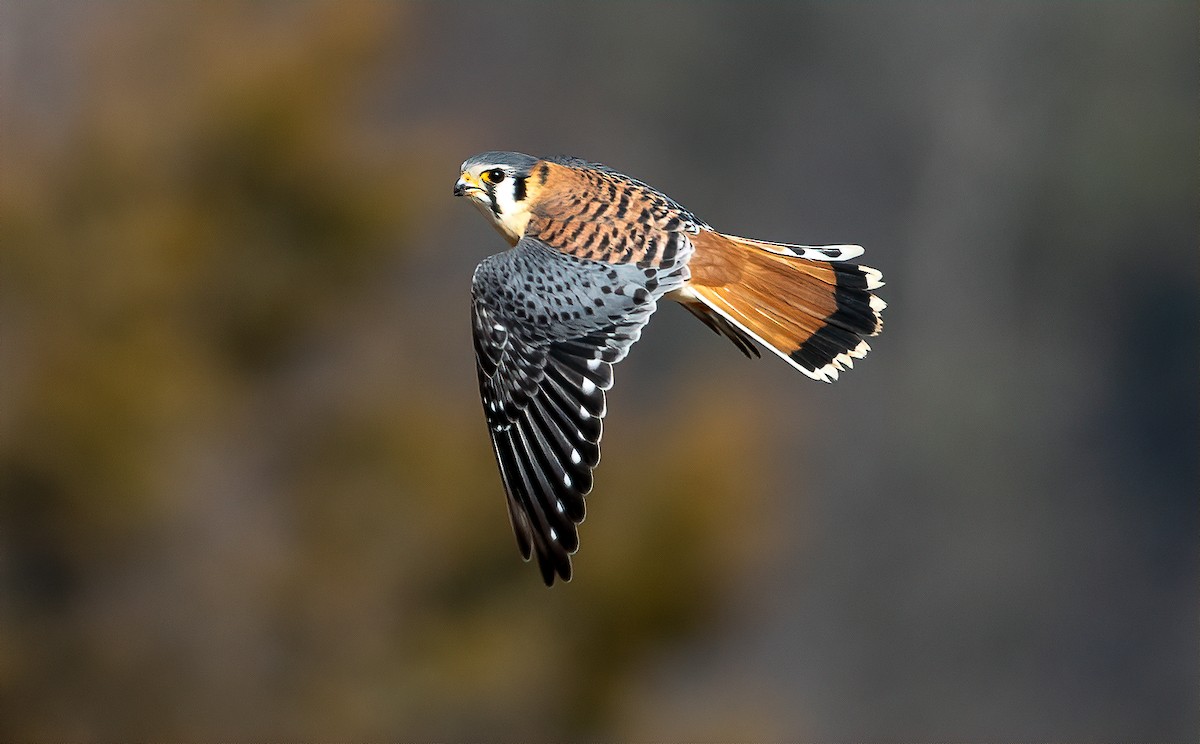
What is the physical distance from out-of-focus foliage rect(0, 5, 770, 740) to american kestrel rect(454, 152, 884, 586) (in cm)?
643

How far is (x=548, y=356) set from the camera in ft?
9.88

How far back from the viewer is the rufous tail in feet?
10.5

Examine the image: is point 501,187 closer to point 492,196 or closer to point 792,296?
point 492,196

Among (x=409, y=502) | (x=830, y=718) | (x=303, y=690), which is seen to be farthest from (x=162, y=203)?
(x=830, y=718)

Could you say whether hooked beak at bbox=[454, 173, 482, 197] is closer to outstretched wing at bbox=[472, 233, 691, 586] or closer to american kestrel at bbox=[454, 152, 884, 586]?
american kestrel at bbox=[454, 152, 884, 586]

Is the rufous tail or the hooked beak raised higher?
the hooked beak

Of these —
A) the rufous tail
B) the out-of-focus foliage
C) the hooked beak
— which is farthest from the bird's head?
the out-of-focus foliage

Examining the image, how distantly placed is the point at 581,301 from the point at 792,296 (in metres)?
0.50

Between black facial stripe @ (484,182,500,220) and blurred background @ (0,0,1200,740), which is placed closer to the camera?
black facial stripe @ (484,182,500,220)

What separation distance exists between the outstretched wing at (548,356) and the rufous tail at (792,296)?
→ 14 cm

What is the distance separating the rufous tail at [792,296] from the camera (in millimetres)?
3199

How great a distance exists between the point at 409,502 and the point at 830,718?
16.3 feet

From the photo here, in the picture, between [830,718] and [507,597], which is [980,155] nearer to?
[830,718]

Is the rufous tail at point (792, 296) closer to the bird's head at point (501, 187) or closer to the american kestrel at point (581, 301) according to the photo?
the american kestrel at point (581, 301)
